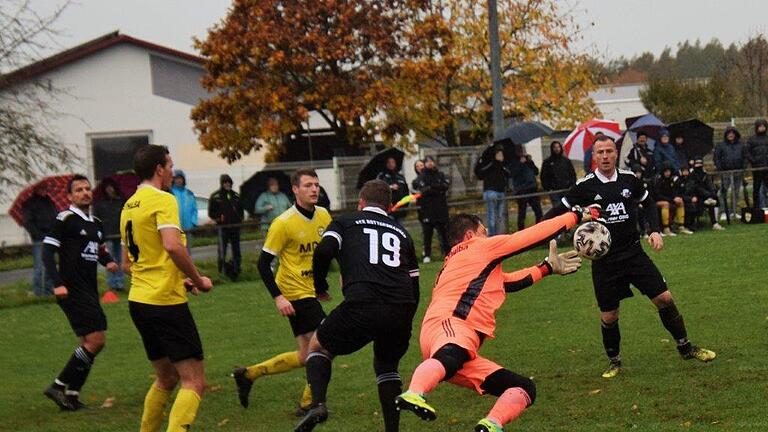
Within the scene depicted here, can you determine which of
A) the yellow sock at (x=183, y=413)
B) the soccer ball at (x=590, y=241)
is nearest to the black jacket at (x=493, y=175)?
the soccer ball at (x=590, y=241)

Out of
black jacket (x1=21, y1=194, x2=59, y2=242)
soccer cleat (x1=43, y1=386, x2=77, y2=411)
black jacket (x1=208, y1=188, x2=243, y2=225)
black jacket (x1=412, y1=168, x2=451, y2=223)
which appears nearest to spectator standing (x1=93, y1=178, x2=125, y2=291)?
black jacket (x1=21, y1=194, x2=59, y2=242)

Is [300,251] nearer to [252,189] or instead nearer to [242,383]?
[242,383]

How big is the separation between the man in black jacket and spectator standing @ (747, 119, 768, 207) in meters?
10.3

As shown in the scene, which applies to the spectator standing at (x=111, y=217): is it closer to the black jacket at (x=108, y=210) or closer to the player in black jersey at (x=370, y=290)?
the black jacket at (x=108, y=210)

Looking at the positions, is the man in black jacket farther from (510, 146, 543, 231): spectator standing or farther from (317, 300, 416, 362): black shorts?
(317, 300, 416, 362): black shorts

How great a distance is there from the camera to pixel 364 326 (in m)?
7.59

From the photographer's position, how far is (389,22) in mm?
35844

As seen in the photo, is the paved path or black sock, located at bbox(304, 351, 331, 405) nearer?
black sock, located at bbox(304, 351, 331, 405)

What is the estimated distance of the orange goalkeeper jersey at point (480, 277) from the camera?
748 cm

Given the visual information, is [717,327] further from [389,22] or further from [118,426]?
[389,22]

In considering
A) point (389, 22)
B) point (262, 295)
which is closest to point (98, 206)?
point (262, 295)

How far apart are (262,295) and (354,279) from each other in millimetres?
10674

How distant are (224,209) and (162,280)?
1358 cm

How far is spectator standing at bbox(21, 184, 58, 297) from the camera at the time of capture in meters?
19.3
